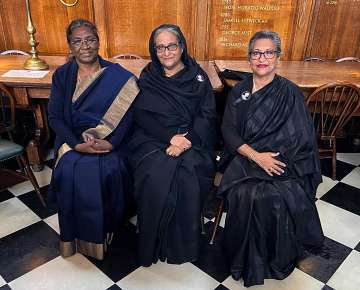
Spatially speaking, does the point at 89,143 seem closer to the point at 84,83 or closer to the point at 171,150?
the point at 84,83

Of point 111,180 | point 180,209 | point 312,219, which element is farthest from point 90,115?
point 312,219

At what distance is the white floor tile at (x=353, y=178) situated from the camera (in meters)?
2.69

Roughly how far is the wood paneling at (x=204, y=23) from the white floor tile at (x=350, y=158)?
1257 mm

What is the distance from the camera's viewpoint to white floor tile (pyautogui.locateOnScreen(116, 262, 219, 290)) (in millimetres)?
1721

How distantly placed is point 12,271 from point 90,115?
0.91 m

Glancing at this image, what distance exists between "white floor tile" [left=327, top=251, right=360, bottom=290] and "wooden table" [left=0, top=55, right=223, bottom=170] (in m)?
1.25

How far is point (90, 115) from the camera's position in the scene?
6.12 feet

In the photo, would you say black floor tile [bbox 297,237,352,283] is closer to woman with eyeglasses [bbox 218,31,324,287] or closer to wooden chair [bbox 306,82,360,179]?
woman with eyeglasses [bbox 218,31,324,287]

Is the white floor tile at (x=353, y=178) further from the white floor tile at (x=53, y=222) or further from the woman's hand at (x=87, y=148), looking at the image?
the white floor tile at (x=53, y=222)

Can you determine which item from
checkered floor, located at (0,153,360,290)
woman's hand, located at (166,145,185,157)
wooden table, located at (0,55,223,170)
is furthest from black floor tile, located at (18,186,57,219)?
woman's hand, located at (166,145,185,157)

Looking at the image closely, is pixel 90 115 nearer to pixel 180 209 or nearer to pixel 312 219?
pixel 180 209

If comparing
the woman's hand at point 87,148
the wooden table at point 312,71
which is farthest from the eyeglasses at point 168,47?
the wooden table at point 312,71

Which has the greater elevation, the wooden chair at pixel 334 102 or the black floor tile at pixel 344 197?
the wooden chair at pixel 334 102

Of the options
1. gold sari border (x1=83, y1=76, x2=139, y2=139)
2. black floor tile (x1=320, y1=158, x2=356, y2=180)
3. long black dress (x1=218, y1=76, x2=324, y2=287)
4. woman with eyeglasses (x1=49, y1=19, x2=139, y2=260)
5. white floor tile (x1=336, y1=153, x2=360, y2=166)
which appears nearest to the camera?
long black dress (x1=218, y1=76, x2=324, y2=287)
